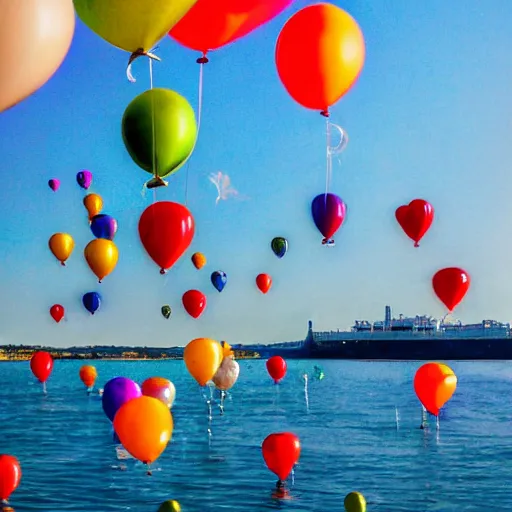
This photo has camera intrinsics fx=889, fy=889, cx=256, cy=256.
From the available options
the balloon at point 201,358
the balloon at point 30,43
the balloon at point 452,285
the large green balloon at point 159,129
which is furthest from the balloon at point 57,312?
the balloon at point 30,43

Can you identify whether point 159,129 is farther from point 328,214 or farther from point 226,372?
point 226,372

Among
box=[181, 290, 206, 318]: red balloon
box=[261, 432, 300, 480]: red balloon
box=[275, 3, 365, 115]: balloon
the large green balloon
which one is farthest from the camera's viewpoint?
box=[181, 290, 206, 318]: red balloon

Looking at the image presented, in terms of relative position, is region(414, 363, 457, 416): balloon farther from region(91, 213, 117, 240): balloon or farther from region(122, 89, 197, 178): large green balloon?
region(122, 89, 197, 178): large green balloon

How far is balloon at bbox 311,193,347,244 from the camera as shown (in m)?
11.3

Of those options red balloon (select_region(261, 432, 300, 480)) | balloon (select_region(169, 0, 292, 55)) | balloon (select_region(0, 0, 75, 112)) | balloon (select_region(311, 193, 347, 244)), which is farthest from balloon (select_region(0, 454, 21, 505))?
balloon (select_region(0, 0, 75, 112))

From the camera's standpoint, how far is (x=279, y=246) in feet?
74.0

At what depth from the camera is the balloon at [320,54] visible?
5812 mm

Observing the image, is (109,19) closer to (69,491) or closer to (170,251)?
(170,251)

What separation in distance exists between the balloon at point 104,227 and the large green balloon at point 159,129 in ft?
30.9

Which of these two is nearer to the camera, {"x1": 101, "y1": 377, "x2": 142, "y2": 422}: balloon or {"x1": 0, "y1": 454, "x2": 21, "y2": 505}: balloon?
{"x1": 0, "y1": 454, "x2": 21, "y2": 505}: balloon

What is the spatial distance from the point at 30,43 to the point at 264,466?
13.6 meters

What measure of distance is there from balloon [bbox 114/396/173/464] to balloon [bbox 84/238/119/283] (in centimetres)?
445

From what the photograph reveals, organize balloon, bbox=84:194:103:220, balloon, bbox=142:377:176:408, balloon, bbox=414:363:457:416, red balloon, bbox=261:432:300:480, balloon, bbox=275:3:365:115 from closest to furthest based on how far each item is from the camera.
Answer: balloon, bbox=275:3:365:115 → red balloon, bbox=261:432:300:480 → balloon, bbox=414:363:457:416 → balloon, bbox=142:377:176:408 → balloon, bbox=84:194:103:220

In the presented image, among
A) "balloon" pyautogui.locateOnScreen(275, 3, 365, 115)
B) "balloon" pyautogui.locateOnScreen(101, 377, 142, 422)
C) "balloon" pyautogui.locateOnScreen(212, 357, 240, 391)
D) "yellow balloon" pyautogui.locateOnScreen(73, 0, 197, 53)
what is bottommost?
"balloon" pyautogui.locateOnScreen(101, 377, 142, 422)
